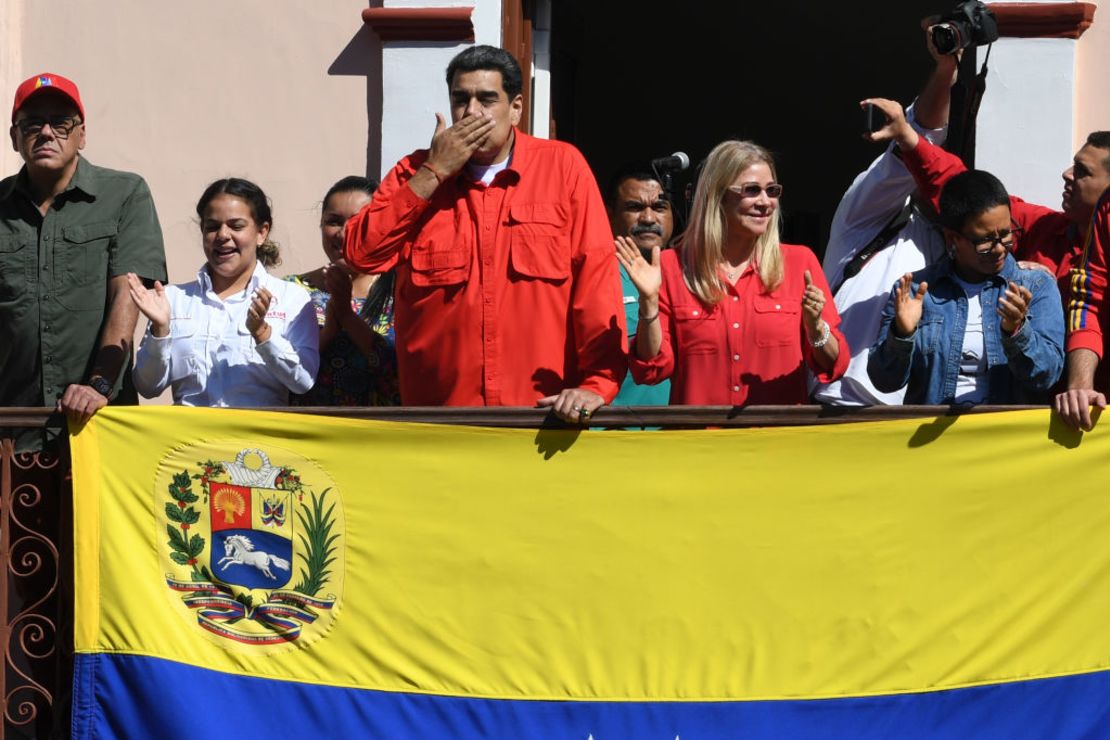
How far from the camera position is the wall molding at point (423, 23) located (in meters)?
8.05

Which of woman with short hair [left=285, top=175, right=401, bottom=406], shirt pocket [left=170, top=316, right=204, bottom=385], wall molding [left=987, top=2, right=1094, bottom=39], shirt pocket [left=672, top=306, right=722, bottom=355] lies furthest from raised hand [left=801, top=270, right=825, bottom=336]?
wall molding [left=987, top=2, right=1094, bottom=39]

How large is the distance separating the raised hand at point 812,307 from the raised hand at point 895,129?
87 cm

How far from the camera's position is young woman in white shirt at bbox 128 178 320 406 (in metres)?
6.32

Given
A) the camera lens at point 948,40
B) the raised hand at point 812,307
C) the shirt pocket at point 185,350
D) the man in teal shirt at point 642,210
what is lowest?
the shirt pocket at point 185,350

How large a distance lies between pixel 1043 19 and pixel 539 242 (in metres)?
2.90

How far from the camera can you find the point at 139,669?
5.93 metres

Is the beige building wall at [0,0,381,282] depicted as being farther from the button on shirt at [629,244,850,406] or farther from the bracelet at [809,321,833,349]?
the bracelet at [809,321,833,349]

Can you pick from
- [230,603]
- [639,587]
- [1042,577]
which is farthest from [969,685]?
[230,603]

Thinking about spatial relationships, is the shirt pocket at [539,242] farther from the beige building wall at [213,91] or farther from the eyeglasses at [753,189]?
the beige building wall at [213,91]

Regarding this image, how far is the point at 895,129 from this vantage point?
6566mm

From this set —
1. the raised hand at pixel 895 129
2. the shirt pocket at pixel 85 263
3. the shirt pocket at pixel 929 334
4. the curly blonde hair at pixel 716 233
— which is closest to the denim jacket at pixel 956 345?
the shirt pocket at pixel 929 334

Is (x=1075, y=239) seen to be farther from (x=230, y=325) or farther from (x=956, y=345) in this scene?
(x=230, y=325)

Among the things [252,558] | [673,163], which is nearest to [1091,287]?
[673,163]

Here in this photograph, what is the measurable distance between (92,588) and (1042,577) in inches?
113
